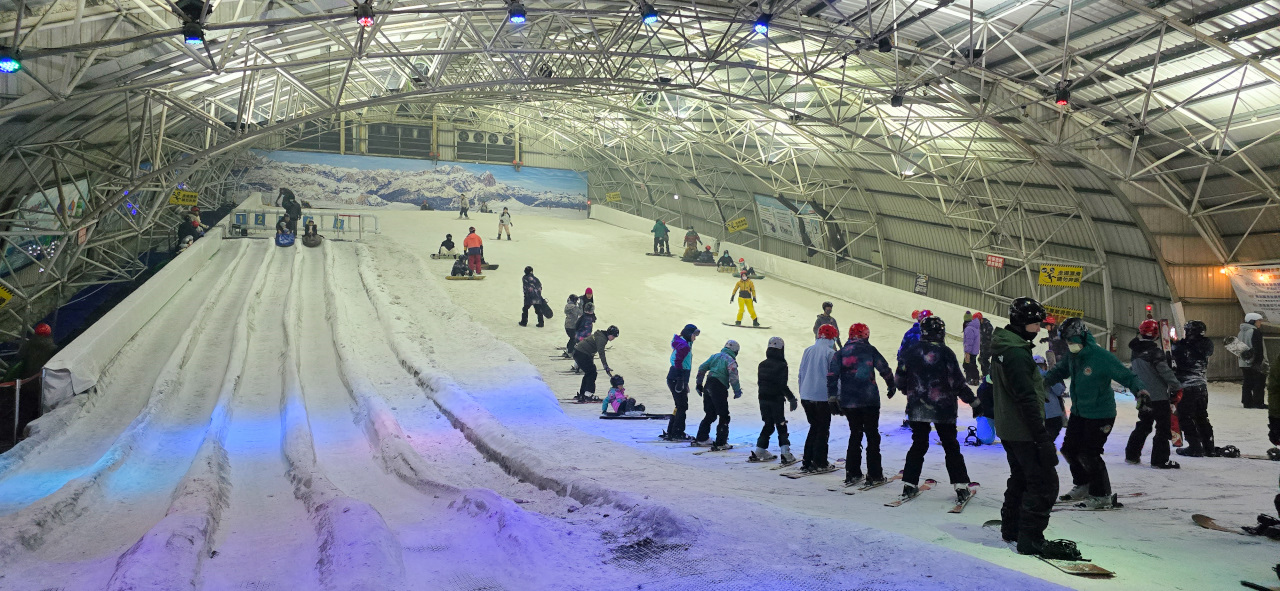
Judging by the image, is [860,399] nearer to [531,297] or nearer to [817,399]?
[817,399]

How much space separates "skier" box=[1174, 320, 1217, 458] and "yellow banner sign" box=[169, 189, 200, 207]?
2367 cm

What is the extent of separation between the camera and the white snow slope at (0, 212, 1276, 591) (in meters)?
4.54

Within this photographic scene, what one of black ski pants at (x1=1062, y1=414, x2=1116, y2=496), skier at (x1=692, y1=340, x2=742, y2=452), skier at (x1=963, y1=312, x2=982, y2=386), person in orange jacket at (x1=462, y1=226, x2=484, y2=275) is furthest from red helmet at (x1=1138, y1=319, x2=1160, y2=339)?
person in orange jacket at (x1=462, y1=226, x2=484, y2=275)

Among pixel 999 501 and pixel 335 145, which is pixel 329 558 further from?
pixel 335 145

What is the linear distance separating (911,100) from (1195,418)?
13.2m

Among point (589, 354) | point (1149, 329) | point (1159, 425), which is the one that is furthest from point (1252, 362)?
point (589, 354)

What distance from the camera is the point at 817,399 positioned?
8.18 m

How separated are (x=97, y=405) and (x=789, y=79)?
2137cm

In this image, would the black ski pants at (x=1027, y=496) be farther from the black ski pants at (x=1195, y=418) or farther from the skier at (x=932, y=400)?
the black ski pants at (x=1195, y=418)

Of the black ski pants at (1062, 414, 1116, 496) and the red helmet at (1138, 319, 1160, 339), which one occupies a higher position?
the red helmet at (1138, 319, 1160, 339)

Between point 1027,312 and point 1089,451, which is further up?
point 1027,312

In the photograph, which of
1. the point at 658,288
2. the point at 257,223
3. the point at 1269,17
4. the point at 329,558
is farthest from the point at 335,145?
the point at 329,558

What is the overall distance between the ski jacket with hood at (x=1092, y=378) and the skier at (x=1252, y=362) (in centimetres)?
797

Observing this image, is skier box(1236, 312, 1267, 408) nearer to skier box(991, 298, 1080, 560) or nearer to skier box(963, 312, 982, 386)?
skier box(963, 312, 982, 386)
